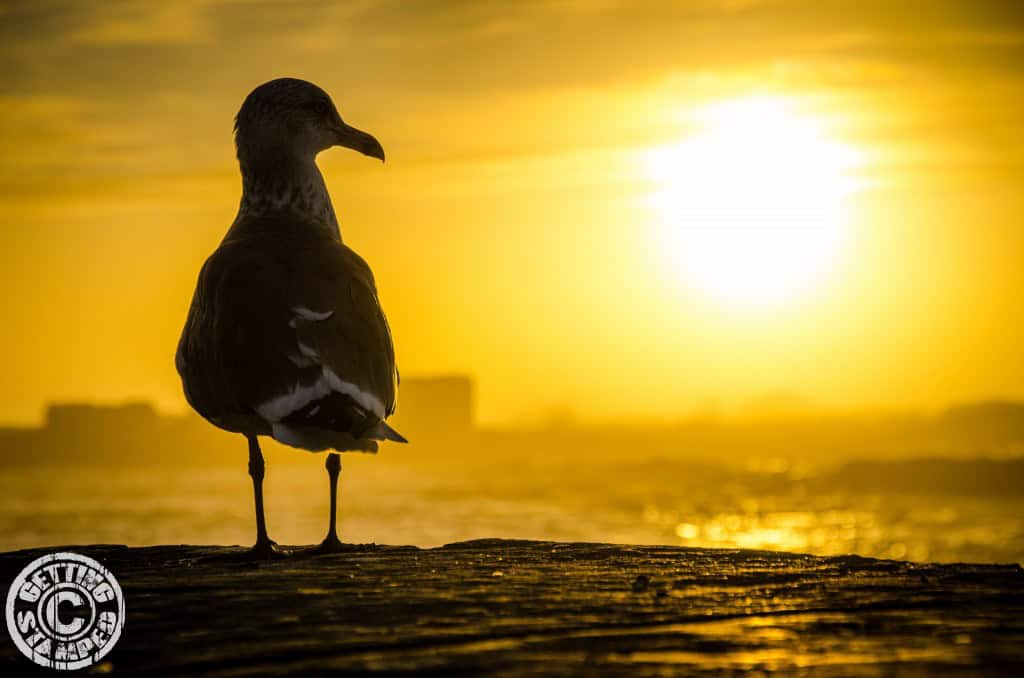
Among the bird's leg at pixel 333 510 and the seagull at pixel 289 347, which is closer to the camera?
the seagull at pixel 289 347

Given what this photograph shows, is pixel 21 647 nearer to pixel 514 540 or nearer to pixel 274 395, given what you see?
pixel 274 395

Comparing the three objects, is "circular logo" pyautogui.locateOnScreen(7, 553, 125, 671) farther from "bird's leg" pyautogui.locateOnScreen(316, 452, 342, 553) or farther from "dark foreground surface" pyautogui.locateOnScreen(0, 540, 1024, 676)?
"bird's leg" pyautogui.locateOnScreen(316, 452, 342, 553)

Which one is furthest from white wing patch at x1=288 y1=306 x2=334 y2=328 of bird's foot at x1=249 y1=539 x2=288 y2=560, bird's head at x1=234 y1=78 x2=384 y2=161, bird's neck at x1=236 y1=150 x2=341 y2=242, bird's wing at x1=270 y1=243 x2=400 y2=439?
bird's head at x1=234 y1=78 x2=384 y2=161

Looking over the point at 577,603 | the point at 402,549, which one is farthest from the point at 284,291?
the point at 577,603

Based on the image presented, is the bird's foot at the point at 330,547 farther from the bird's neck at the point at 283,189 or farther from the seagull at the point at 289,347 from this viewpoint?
the bird's neck at the point at 283,189

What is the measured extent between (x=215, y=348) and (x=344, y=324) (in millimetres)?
1060

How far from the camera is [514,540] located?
1193 centimetres

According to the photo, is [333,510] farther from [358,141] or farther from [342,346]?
[358,141]

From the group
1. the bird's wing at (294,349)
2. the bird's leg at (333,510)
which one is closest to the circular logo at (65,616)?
the bird's wing at (294,349)

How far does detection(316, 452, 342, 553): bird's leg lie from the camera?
38.4ft

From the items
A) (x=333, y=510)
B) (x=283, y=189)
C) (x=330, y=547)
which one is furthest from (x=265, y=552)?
(x=283, y=189)

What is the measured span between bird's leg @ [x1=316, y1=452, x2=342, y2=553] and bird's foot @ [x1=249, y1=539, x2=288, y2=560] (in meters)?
0.34

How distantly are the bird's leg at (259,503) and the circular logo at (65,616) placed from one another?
2.31m

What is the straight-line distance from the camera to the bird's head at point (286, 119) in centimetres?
1397
